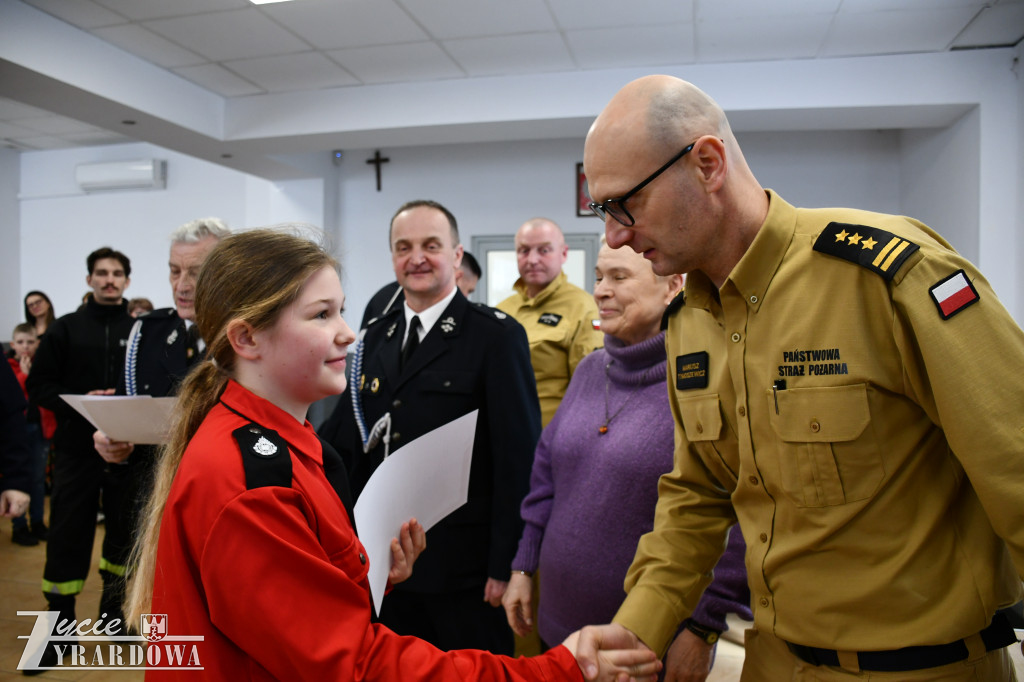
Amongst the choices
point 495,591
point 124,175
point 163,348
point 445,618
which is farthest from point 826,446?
point 124,175

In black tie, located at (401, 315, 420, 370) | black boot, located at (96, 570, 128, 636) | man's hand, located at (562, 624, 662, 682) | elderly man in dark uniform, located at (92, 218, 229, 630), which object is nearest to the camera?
man's hand, located at (562, 624, 662, 682)

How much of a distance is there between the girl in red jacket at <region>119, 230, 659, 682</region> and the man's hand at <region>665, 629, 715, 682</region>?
155 millimetres

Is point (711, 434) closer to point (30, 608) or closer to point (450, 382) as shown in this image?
point (450, 382)

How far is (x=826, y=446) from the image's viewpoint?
39.4 inches

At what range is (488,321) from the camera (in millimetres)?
2131

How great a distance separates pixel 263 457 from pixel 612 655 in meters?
0.69

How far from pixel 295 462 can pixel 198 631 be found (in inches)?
10.0

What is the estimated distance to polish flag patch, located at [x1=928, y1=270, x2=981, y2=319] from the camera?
2.91 feet

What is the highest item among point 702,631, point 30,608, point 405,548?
point 405,548

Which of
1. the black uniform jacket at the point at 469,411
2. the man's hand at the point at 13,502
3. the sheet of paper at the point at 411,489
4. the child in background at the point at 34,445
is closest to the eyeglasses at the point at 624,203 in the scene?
the sheet of paper at the point at 411,489

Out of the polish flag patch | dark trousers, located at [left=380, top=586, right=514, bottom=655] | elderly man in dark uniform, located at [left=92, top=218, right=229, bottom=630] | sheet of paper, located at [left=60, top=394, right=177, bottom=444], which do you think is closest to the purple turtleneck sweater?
dark trousers, located at [left=380, top=586, right=514, bottom=655]

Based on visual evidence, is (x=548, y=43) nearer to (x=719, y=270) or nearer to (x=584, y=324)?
(x=584, y=324)

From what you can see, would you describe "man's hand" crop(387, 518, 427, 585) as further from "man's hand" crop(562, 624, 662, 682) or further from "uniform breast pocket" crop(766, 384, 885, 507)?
"uniform breast pocket" crop(766, 384, 885, 507)

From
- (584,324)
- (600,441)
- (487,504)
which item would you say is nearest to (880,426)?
(600,441)
